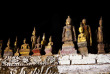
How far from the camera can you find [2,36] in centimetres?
1001

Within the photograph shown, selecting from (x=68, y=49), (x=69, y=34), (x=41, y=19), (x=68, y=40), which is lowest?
(x=68, y=49)

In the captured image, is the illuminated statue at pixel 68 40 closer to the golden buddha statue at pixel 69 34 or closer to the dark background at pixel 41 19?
the golden buddha statue at pixel 69 34

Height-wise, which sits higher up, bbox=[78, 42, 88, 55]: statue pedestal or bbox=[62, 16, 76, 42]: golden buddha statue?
bbox=[62, 16, 76, 42]: golden buddha statue

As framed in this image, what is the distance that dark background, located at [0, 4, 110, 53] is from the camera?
9.56 m

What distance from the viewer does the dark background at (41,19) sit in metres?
9.56

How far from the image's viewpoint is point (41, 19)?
10.9 metres

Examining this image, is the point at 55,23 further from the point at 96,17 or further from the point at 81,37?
the point at 81,37

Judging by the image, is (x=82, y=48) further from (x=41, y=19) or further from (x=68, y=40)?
(x=41, y=19)


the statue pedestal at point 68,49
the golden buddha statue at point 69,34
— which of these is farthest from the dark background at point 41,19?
the statue pedestal at point 68,49

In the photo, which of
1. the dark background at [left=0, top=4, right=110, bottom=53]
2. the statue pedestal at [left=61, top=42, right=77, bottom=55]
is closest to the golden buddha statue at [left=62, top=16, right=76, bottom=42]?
the statue pedestal at [left=61, top=42, right=77, bottom=55]

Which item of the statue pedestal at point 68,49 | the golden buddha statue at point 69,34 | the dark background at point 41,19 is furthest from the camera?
the dark background at point 41,19

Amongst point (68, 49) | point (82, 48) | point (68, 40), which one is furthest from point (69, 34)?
point (82, 48)

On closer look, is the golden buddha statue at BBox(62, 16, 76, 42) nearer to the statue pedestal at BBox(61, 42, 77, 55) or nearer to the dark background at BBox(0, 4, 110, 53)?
the statue pedestal at BBox(61, 42, 77, 55)

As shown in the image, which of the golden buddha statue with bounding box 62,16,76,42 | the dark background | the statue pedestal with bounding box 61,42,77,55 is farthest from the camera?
the dark background
